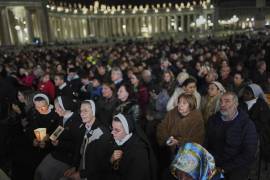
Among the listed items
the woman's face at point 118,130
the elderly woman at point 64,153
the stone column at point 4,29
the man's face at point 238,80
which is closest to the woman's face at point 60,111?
the elderly woman at point 64,153

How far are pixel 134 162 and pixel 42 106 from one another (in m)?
2.77

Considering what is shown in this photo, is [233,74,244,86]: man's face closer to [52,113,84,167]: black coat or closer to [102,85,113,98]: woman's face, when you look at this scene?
[102,85,113,98]: woman's face

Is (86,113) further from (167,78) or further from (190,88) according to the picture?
(167,78)

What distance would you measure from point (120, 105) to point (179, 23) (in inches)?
4188

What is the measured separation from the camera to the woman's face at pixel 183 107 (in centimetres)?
534

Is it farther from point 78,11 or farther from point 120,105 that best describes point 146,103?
point 78,11

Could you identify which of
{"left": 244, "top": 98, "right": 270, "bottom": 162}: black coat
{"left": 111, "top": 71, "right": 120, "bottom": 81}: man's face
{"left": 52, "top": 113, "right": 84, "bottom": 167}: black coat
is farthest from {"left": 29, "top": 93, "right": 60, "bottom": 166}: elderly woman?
{"left": 244, "top": 98, "right": 270, "bottom": 162}: black coat

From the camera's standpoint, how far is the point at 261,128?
18.9 ft

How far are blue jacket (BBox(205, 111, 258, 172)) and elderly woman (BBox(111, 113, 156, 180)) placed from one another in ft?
3.65

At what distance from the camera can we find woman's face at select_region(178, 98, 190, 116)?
5.34m

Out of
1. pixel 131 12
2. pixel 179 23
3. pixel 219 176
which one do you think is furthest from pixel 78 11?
pixel 219 176

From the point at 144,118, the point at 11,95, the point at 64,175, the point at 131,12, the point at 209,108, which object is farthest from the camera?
the point at 131,12

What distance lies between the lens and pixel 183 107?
5348 millimetres

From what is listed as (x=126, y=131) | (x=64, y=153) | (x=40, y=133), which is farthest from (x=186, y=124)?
(x=40, y=133)
